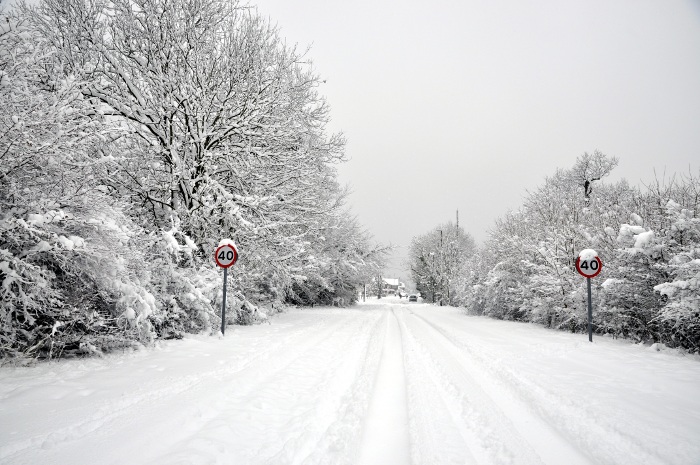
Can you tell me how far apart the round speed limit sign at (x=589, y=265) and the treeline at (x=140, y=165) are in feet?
30.2

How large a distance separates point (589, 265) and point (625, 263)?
89cm

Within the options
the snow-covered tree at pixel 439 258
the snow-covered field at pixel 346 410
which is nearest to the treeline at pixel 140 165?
the snow-covered field at pixel 346 410

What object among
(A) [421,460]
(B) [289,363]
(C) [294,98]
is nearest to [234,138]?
(C) [294,98]

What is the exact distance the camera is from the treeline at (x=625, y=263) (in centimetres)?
760

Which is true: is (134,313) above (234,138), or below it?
below

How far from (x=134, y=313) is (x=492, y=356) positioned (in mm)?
7179

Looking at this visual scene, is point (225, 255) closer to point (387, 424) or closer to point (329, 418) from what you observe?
point (329, 418)

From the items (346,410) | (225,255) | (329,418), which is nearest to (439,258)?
(225,255)

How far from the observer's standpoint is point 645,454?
2.96 m

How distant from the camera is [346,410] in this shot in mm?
3885

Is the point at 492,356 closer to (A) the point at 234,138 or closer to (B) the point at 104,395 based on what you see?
(B) the point at 104,395

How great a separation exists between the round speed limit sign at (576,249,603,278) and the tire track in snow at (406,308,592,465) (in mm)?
5624

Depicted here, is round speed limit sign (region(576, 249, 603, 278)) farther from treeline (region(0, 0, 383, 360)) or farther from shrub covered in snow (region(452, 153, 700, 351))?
treeline (region(0, 0, 383, 360))

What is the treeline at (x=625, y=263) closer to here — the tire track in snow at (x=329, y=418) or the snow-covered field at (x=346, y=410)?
the snow-covered field at (x=346, y=410)
